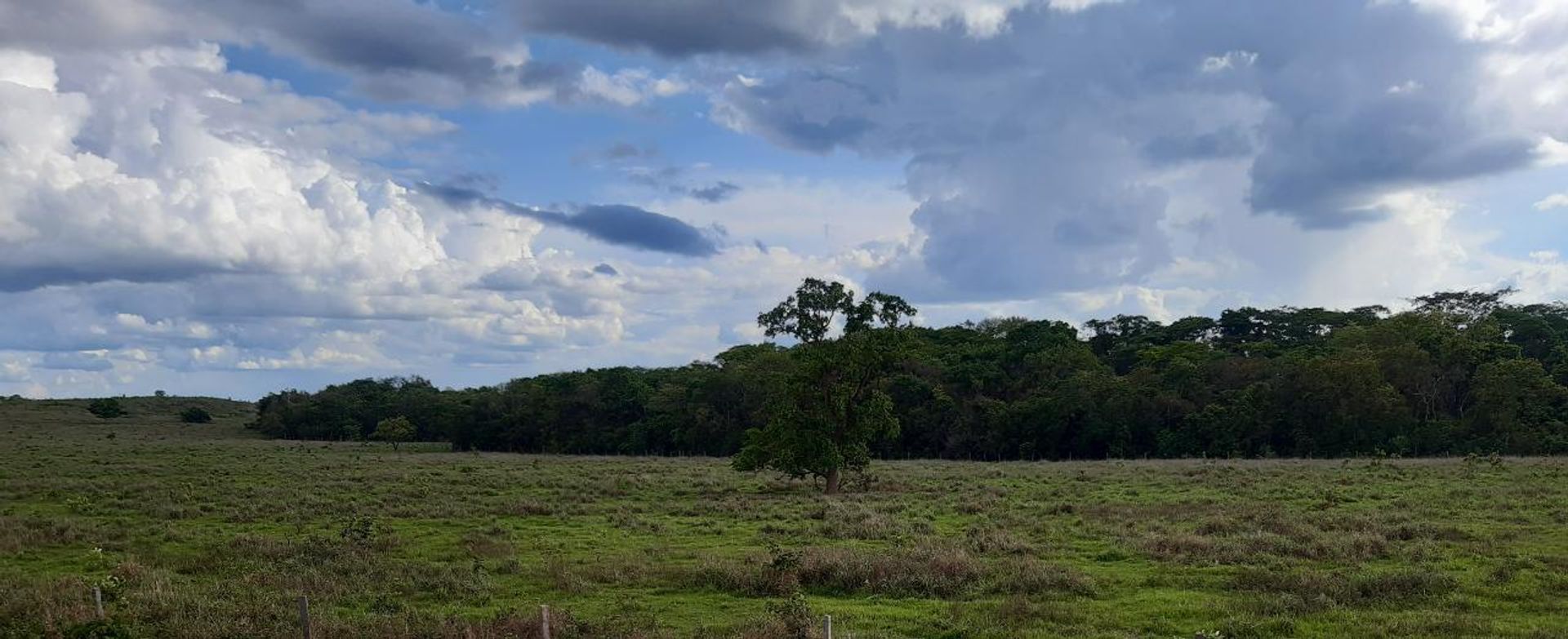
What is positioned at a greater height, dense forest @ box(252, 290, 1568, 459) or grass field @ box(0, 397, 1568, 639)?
dense forest @ box(252, 290, 1568, 459)

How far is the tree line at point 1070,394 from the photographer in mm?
41312

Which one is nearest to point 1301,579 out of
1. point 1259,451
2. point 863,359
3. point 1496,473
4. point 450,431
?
point 863,359

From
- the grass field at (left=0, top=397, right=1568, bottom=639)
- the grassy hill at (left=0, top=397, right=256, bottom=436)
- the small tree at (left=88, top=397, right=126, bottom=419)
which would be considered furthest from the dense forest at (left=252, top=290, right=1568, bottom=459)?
the small tree at (left=88, top=397, right=126, bottom=419)

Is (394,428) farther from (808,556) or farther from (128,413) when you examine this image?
(808,556)

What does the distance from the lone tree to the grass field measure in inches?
73.4

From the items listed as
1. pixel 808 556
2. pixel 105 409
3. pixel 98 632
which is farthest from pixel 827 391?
pixel 105 409

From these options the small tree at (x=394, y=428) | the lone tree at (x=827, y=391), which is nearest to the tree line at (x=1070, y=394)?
the lone tree at (x=827, y=391)

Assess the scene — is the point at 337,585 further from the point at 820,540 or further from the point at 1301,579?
the point at 1301,579

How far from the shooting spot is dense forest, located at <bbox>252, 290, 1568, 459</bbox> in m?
62.0

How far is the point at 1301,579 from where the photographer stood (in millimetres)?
17500

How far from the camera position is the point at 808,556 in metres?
20.2

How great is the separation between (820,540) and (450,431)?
272 ft

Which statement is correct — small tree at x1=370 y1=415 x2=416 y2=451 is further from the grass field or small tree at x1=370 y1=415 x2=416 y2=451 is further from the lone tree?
the lone tree

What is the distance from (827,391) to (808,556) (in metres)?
21.6
